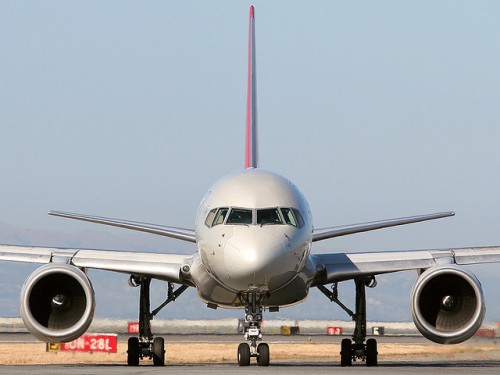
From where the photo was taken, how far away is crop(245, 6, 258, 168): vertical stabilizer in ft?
103

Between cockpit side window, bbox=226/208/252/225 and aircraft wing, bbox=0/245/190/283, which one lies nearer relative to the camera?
cockpit side window, bbox=226/208/252/225

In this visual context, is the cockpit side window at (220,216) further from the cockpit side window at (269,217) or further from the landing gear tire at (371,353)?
the landing gear tire at (371,353)

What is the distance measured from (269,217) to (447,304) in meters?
4.43

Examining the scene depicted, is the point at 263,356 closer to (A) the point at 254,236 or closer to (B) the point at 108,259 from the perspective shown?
Answer: (A) the point at 254,236

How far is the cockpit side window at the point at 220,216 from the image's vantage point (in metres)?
24.8

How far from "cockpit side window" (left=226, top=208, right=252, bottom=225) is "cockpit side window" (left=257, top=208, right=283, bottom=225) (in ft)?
0.63

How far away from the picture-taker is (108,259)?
28156mm

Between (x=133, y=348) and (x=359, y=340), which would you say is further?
(x=359, y=340)

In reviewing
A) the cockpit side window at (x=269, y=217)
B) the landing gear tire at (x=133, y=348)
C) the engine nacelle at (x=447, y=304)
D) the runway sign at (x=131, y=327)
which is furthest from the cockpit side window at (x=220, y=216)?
the runway sign at (x=131, y=327)

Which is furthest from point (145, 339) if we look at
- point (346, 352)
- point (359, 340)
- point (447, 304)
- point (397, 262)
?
point (447, 304)

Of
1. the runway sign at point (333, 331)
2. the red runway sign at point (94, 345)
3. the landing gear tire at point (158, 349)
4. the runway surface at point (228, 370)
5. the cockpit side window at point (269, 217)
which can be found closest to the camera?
the runway surface at point (228, 370)

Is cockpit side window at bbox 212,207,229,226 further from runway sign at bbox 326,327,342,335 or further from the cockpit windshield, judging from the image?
runway sign at bbox 326,327,342,335

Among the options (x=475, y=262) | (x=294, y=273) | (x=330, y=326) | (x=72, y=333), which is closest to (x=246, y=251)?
(x=294, y=273)

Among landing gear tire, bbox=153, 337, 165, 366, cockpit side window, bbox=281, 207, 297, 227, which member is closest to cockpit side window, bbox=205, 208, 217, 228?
cockpit side window, bbox=281, 207, 297, 227
